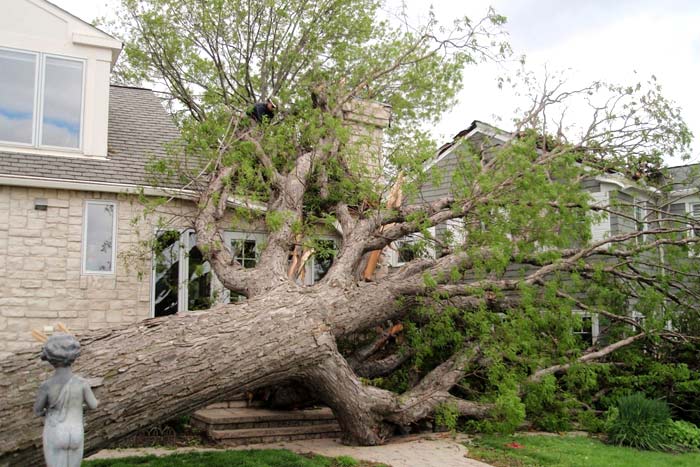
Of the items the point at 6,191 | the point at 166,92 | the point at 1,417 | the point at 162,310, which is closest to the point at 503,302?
the point at 162,310

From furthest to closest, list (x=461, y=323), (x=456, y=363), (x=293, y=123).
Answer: (x=293, y=123)
(x=461, y=323)
(x=456, y=363)

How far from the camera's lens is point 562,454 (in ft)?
26.2

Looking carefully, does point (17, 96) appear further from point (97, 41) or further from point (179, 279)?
point (179, 279)

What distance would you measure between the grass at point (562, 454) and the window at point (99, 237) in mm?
6111

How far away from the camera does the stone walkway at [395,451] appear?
7426 mm

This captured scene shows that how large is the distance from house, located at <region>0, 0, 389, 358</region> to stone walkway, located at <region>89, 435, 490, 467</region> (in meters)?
→ 2.94

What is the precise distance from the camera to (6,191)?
9781mm

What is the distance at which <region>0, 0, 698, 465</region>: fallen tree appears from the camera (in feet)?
20.2

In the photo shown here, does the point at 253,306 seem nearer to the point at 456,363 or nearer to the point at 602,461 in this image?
the point at 456,363

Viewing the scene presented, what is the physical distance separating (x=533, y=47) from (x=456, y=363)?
5077 millimetres

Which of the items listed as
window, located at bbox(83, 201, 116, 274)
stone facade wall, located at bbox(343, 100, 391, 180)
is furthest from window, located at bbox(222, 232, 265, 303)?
stone facade wall, located at bbox(343, 100, 391, 180)

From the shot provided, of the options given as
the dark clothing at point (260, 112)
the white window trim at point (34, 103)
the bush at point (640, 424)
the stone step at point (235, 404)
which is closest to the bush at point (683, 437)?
the bush at point (640, 424)

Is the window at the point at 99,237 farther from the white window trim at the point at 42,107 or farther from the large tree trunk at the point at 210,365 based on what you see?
the large tree trunk at the point at 210,365

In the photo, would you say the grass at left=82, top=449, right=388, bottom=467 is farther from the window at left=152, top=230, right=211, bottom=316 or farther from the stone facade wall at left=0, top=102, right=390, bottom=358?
the window at left=152, top=230, right=211, bottom=316
